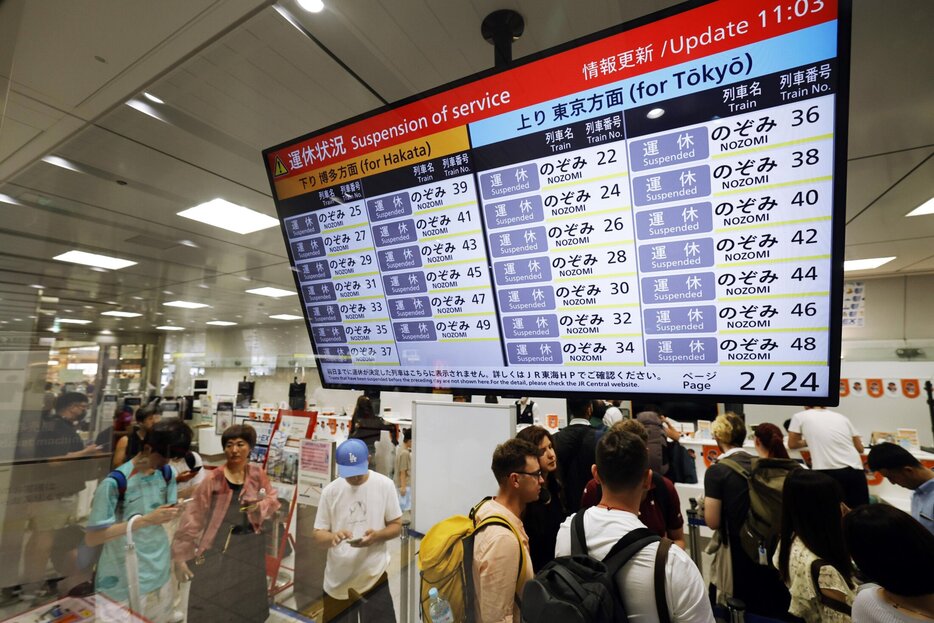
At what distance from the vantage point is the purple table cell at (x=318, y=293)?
5.46ft

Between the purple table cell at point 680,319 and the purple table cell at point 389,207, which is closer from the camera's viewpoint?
the purple table cell at point 680,319

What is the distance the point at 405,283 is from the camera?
58.1 inches

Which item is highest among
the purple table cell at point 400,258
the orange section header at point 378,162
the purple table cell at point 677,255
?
the orange section header at point 378,162

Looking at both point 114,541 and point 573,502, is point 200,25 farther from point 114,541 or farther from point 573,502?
point 573,502

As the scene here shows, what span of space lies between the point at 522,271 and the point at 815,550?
187 cm

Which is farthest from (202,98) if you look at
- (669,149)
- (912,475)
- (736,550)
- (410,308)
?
(912,475)

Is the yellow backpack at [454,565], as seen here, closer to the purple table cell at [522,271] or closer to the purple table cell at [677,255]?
the purple table cell at [522,271]

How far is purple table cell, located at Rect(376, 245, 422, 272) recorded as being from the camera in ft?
4.71

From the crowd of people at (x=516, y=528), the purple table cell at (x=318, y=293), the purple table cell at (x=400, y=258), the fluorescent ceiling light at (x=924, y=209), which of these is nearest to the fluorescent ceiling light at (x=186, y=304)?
the crowd of people at (x=516, y=528)

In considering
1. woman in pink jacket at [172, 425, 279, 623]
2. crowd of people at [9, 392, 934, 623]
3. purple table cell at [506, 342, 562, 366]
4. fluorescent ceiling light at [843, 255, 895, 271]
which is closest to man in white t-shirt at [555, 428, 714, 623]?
crowd of people at [9, 392, 934, 623]

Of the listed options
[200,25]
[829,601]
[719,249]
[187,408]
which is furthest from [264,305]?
[829,601]

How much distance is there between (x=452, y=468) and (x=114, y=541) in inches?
63.8

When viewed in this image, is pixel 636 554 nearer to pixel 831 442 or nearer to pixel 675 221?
pixel 675 221

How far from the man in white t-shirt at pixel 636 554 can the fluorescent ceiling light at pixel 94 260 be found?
3.49 metres
